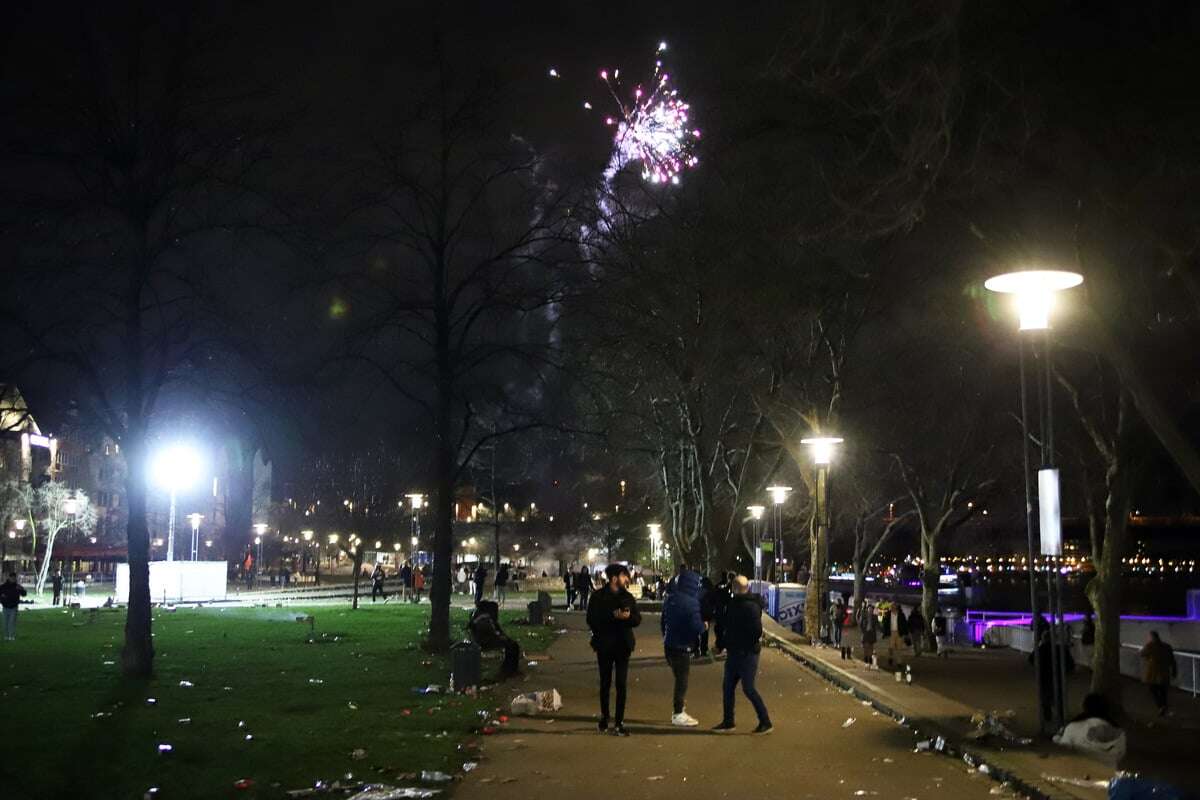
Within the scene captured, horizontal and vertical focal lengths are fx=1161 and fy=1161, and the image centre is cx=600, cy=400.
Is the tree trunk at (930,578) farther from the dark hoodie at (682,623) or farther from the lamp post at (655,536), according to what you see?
the dark hoodie at (682,623)

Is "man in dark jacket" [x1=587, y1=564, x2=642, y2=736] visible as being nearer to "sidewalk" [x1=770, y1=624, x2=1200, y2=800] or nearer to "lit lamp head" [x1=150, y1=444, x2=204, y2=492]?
"sidewalk" [x1=770, y1=624, x2=1200, y2=800]

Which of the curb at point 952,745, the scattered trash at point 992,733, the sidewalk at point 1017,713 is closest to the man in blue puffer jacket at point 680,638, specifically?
the curb at point 952,745

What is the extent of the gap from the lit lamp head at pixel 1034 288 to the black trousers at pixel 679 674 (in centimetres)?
561

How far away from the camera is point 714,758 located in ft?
38.1

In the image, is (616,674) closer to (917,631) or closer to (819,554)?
(819,554)

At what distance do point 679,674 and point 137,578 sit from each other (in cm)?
884

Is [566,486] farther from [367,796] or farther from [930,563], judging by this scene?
[367,796]

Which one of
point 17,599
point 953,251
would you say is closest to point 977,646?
point 953,251

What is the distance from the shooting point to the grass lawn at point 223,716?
34.0 feet

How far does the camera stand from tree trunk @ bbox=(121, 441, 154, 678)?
1778 cm

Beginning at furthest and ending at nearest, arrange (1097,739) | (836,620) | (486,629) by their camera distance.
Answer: (836,620) < (486,629) < (1097,739)

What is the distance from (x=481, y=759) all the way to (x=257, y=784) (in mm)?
2285

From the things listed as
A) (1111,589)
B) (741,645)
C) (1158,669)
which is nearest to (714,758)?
(741,645)

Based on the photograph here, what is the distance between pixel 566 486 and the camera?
9581 cm
